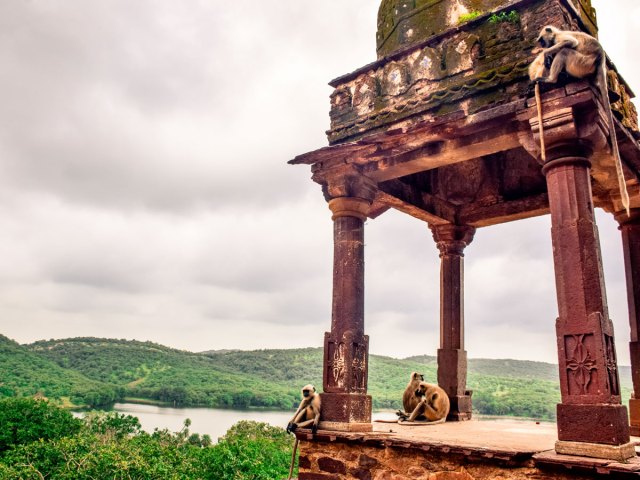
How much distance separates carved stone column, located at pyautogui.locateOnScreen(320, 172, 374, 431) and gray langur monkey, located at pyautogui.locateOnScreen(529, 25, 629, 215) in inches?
111

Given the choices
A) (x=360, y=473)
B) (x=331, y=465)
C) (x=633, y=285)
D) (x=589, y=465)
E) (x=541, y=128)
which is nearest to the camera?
(x=589, y=465)

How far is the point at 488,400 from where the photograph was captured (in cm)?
3250

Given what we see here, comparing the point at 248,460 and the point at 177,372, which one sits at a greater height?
the point at 177,372

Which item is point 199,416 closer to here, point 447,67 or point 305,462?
point 305,462

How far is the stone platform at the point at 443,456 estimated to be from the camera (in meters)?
4.62

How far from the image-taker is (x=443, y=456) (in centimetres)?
557

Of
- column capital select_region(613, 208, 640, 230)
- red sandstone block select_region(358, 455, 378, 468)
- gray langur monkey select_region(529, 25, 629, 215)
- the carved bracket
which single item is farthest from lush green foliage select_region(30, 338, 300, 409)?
gray langur monkey select_region(529, 25, 629, 215)

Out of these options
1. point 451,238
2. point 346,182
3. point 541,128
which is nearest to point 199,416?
point 451,238

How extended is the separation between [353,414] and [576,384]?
2.79 metres

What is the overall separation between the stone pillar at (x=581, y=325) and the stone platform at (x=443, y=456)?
179 mm

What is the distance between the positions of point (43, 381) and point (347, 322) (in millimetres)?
56766

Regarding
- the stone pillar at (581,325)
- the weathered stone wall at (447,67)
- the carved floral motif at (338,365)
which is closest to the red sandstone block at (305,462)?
the carved floral motif at (338,365)

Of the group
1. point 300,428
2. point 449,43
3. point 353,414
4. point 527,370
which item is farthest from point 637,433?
point 527,370

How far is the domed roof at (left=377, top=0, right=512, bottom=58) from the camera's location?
757 centimetres
